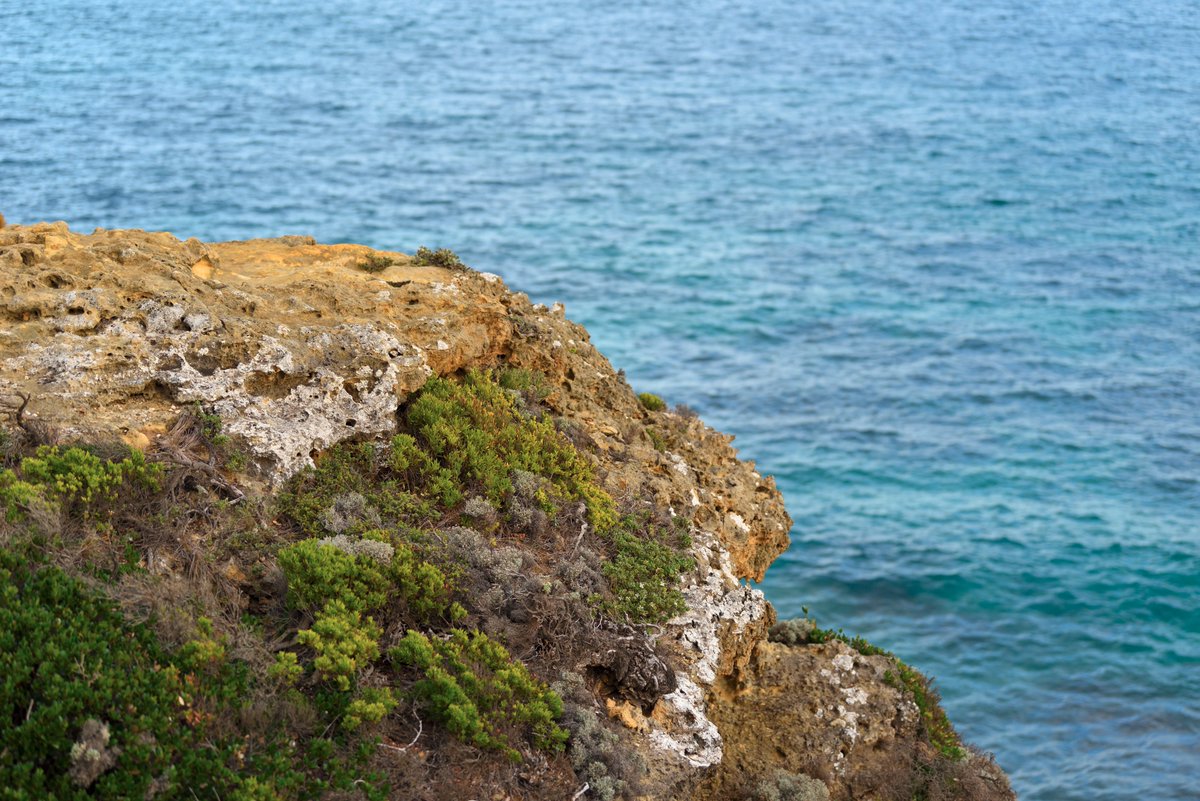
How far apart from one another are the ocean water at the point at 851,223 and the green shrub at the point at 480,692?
1436cm

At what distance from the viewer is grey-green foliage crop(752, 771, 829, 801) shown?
10781mm

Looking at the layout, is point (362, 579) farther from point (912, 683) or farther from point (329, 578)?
point (912, 683)

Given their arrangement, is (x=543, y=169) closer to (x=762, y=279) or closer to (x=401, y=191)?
(x=401, y=191)

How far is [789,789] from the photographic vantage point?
10.9m

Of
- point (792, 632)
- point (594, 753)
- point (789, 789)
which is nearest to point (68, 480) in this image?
point (594, 753)

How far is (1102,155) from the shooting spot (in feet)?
164

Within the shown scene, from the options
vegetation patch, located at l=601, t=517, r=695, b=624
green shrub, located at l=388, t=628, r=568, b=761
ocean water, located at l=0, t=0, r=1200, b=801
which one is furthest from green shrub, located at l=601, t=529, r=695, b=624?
ocean water, located at l=0, t=0, r=1200, b=801

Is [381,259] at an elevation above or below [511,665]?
above

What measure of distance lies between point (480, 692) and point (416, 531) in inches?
75.0

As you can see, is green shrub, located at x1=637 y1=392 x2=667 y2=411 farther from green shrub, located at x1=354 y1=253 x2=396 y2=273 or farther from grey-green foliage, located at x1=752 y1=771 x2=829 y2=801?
grey-green foliage, located at x1=752 y1=771 x2=829 y2=801

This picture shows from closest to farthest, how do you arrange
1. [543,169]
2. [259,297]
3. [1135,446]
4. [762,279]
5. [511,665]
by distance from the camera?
[511,665], [259,297], [1135,446], [762,279], [543,169]

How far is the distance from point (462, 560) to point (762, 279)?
32579 mm

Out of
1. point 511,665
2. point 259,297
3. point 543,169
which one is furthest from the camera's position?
point 543,169

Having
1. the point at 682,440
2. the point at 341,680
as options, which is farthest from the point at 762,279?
the point at 341,680
